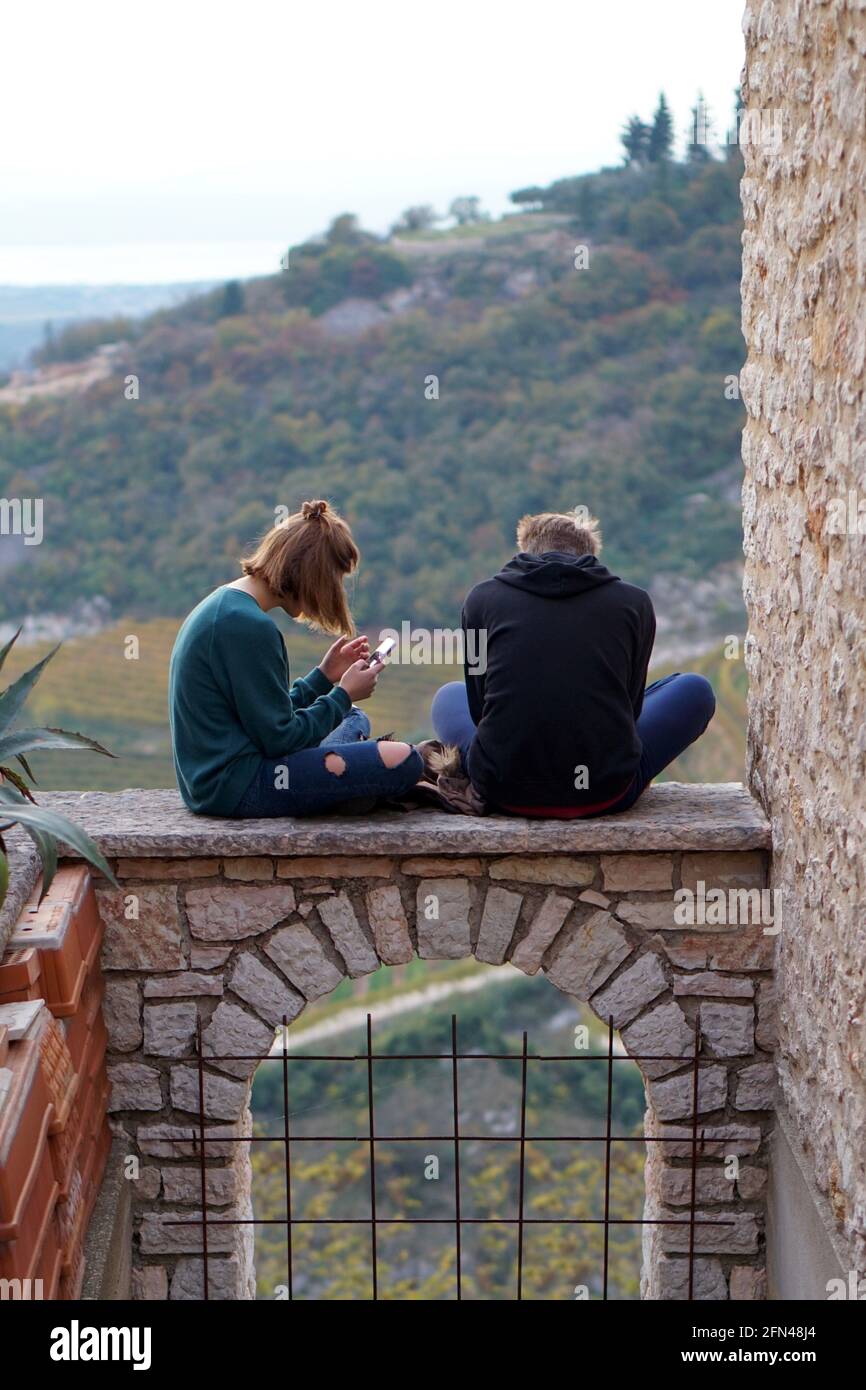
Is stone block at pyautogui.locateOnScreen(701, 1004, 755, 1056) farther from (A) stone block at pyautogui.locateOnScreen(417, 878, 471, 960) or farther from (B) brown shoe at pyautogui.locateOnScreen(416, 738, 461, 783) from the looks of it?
(B) brown shoe at pyautogui.locateOnScreen(416, 738, 461, 783)

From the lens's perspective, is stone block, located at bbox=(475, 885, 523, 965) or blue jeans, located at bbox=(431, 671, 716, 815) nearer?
stone block, located at bbox=(475, 885, 523, 965)

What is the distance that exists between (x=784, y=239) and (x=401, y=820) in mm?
1499

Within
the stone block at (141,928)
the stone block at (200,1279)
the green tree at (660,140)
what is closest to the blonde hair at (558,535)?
the stone block at (141,928)

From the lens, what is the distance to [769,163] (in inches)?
121

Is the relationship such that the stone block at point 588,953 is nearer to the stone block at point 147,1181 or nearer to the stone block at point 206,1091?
the stone block at point 206,1091

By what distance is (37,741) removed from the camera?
9.20 ft

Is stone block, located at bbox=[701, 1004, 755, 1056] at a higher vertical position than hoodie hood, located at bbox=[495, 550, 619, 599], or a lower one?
lower

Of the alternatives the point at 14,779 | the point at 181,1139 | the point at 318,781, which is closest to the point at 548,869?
the point at 318,781

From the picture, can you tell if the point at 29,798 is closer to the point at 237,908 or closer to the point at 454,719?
the point at 237,908

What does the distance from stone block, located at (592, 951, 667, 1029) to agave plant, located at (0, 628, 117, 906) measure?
1259 millimetres

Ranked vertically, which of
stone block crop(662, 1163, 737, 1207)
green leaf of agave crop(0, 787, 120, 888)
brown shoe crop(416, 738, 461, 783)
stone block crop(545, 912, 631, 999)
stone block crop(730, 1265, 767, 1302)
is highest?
green leaf of agave crop(0, 787, 120, 888)

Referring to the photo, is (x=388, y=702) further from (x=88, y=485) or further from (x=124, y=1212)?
(x=124, y=1212)

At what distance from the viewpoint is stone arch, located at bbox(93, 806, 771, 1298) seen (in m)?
3.30

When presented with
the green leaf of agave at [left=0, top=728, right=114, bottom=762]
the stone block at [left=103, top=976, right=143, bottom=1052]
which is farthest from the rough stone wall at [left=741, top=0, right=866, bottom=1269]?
the stone block at [left=103, top=976, right=143, bottom=1052]
